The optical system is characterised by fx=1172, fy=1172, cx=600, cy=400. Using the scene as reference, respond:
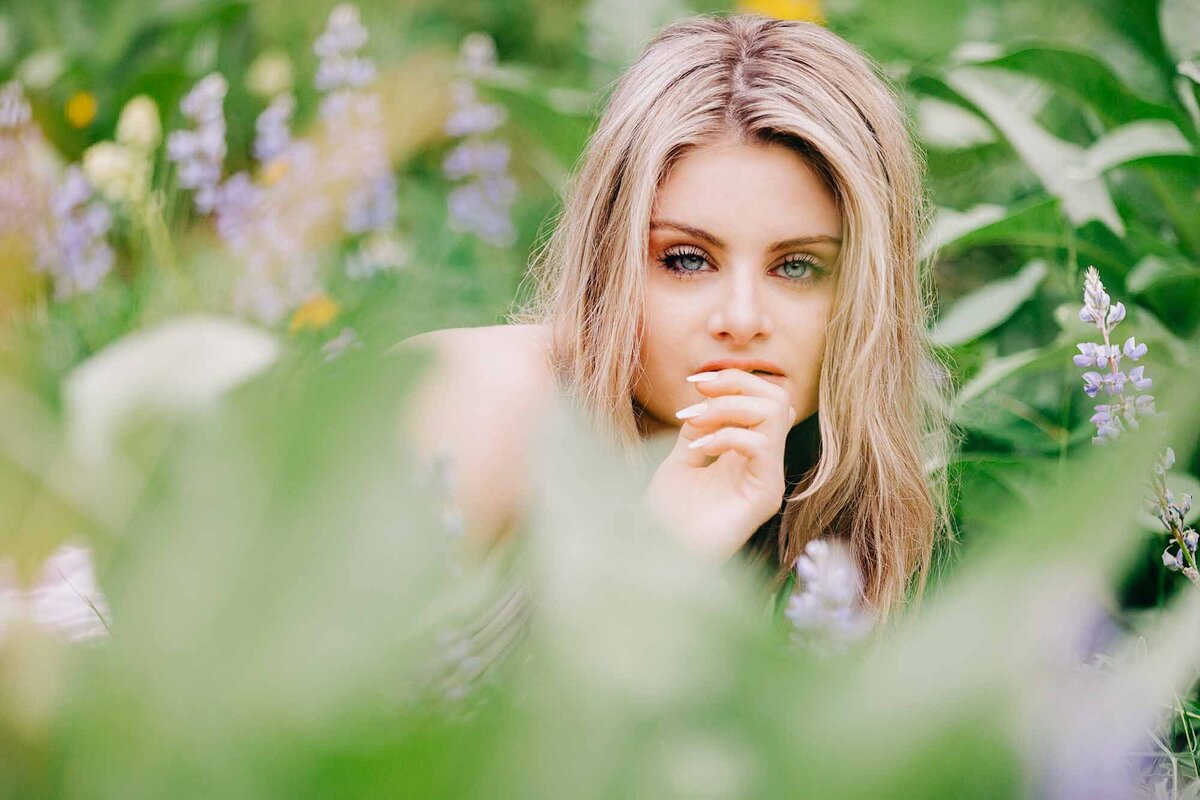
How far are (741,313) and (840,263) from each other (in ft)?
0.61

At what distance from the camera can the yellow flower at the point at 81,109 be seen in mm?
2629

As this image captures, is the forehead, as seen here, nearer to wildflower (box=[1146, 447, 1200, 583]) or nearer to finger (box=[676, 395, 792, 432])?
finger (box=[676, 395, 792, 432])

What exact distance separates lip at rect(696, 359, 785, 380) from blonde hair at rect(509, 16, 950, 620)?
0.32 ft

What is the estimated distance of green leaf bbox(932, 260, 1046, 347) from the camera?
5.70 feet

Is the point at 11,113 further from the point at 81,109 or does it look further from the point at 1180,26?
the point at 1180,26

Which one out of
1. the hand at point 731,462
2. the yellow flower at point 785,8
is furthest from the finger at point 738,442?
the yellow flower at point 785,8

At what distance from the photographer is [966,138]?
221cm

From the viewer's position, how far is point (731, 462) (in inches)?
46.1

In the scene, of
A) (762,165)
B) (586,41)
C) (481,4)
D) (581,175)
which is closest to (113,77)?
(481,4)

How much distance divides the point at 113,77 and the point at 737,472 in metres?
2.40

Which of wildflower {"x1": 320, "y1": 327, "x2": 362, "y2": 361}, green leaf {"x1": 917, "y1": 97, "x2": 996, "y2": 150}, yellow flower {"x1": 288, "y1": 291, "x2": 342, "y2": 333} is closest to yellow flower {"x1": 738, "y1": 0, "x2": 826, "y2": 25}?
green leaf {"x1": 917, "y1": 97, "x2": 996, "y2": 150}

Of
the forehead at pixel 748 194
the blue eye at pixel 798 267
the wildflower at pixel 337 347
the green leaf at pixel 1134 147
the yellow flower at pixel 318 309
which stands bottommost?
the yellow flower at pixel 318 309

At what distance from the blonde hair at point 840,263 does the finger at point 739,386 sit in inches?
5.2

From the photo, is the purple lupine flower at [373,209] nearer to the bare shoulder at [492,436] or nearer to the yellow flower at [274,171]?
the yellow flower at [274,171]
